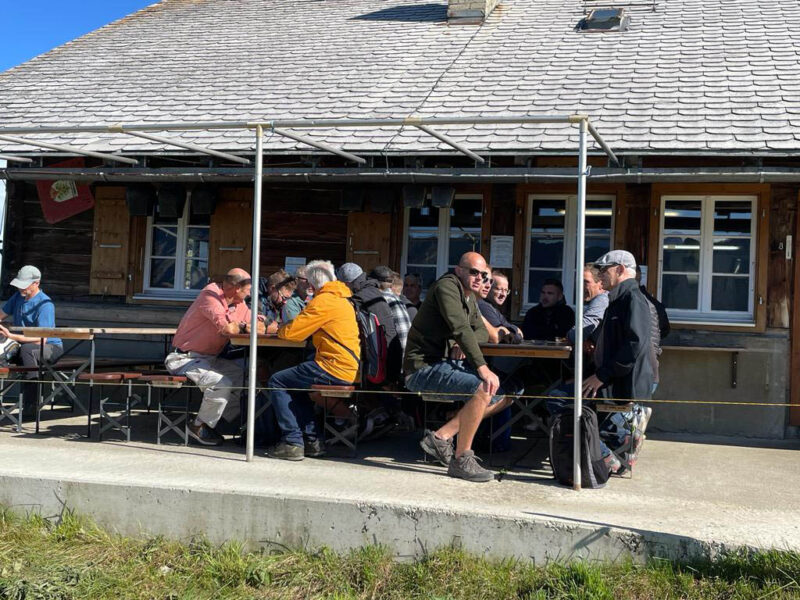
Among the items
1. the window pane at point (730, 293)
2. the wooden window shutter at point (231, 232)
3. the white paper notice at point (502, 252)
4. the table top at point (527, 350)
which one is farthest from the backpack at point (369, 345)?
the window pane at point (730, 293)

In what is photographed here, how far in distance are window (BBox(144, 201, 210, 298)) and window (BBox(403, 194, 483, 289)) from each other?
2.42 m

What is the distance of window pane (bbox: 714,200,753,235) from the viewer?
8461mm

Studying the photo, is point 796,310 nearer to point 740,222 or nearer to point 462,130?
point 740,222

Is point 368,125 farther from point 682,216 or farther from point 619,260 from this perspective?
point 682,216

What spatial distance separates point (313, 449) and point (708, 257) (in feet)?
14.4

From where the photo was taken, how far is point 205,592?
16.1 feet

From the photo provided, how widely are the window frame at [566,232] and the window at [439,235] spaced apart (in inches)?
21.1

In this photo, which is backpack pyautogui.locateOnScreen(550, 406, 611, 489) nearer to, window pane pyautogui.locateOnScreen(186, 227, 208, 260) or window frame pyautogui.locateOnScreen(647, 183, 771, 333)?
window frame pyautogui.locateOnScreen(647, 183, 771, 333)

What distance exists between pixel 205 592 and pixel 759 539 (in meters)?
3.01

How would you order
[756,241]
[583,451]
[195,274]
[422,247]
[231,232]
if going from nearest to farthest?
[583,451] → [756,241] → [422,247] → [231,232] → [195,274]

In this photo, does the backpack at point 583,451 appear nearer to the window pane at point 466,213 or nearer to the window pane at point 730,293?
the window pane at point 730,293

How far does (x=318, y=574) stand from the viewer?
16.4ft

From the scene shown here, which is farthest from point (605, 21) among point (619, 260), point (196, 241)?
point (619, 260)

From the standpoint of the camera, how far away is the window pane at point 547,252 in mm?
9039
